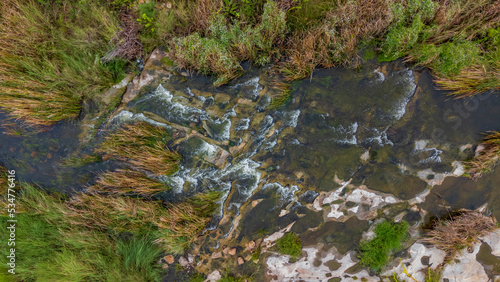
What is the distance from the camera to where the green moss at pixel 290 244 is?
4.50 meters

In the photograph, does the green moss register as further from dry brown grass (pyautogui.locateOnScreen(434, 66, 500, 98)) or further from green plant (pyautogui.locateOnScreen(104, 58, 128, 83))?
green plant (pyautogui.locateOnScreen(104, 58, 128, 83))

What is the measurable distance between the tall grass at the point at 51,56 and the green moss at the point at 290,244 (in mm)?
4544

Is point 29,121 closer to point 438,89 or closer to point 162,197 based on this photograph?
point 162,197

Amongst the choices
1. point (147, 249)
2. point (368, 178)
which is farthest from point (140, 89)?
point (368, 178)

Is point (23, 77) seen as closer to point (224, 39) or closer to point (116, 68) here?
point (116, 68)

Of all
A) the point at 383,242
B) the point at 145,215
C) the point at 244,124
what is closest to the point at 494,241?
the point at 383,242

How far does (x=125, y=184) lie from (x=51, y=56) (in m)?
2.85

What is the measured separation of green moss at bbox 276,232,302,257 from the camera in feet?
14.8

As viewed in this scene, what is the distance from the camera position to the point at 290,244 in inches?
177

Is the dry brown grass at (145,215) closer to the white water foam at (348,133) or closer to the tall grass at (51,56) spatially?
the tall grass at (51,56)

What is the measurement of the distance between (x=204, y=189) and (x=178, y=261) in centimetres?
160

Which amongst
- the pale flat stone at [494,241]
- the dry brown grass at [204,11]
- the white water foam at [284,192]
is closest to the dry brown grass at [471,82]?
the pale flat stone at [494,241]

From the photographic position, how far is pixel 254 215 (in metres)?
4.54

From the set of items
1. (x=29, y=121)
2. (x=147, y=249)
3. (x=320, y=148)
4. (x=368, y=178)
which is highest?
(x=29, y=121)
